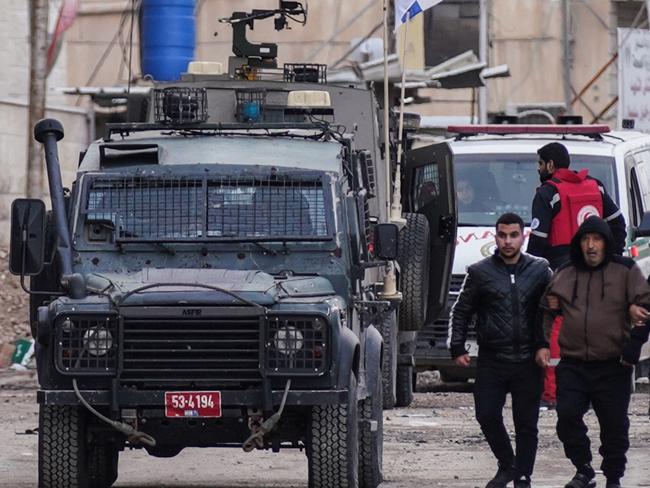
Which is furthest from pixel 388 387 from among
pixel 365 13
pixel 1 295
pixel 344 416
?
pixel 365 13

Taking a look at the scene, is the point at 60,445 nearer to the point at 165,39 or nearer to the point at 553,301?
the point at 553,301

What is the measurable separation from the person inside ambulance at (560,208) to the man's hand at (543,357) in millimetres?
3085

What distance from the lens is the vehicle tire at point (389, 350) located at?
594 inches

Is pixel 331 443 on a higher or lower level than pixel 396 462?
higher

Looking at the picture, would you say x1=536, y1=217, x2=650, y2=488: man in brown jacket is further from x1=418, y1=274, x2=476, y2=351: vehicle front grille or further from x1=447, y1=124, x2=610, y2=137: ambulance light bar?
x1=447, y1=124, x2=610, y2=137: ambulance light bar

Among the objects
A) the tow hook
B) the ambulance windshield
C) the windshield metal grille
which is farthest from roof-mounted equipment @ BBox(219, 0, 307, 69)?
the tow hook

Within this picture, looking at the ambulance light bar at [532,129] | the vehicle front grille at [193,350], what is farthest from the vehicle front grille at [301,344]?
the ambulance light bar at [532,129]

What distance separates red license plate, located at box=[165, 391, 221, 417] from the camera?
10.3 meters

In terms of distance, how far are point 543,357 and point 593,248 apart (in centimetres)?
65

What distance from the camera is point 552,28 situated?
31344 millimetres

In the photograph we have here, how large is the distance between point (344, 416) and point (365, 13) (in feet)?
70.0

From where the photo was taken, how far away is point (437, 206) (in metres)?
15.6

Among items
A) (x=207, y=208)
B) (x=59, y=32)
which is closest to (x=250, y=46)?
(x=207, y=208)

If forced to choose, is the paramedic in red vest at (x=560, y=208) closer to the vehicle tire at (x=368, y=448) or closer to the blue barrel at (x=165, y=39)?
the vehicle tire at (x=368, y=448)
